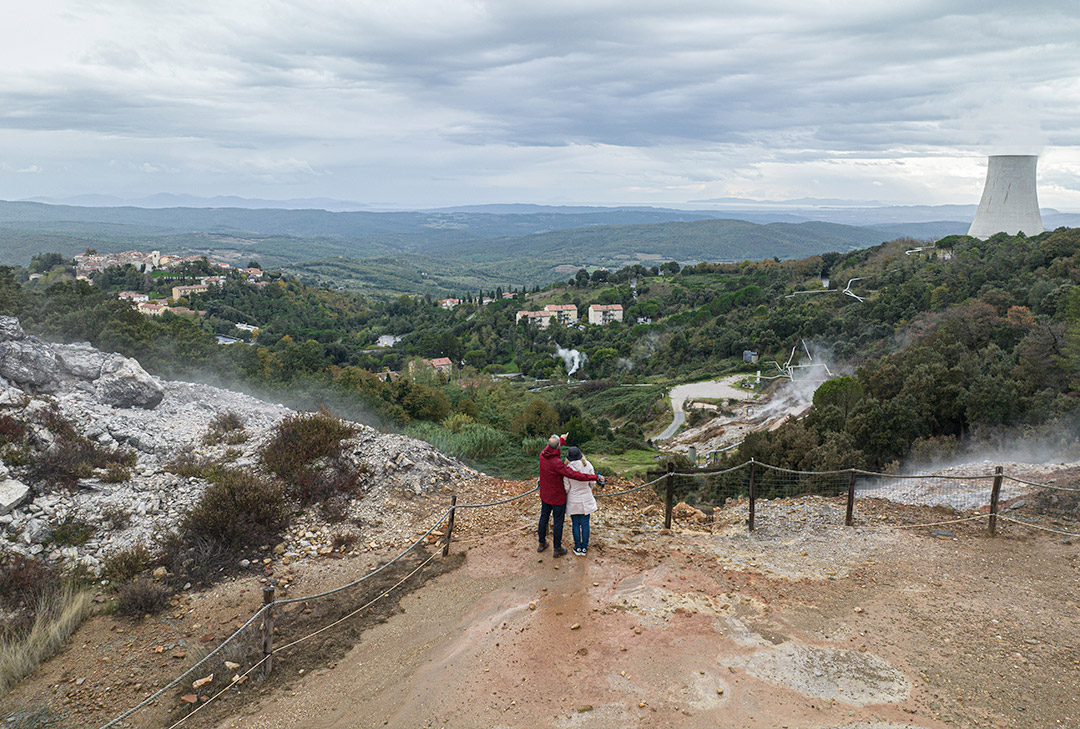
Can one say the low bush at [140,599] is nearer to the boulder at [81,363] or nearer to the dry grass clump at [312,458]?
the dry grass clump at [312,458]

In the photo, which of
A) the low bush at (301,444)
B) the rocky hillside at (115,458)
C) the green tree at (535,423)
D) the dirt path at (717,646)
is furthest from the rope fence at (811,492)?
the green tree at (535,423)

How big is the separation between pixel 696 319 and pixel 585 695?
62599 millimetres

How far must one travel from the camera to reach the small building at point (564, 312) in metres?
79.6

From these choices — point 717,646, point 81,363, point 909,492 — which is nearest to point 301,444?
point 81,363

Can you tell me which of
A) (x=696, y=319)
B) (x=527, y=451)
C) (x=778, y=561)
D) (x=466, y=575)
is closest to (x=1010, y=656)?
(x=778, y=561)

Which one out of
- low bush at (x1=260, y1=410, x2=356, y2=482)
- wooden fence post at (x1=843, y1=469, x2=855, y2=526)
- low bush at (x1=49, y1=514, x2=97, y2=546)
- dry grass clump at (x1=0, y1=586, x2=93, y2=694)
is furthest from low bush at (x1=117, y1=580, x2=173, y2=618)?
wooden fence post at (x1=843, y1=469, x2=855, y2=526)

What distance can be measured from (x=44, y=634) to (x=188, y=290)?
235 feet

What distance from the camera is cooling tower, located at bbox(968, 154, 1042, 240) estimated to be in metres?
44.8

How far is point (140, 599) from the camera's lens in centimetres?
630

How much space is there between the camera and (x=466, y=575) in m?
6.99

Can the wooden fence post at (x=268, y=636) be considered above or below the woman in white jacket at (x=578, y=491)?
below

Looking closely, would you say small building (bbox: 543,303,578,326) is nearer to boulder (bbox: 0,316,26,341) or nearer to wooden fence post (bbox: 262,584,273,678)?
boulder (bbox: 0,316,26,341)

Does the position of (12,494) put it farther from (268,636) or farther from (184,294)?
(184,294)

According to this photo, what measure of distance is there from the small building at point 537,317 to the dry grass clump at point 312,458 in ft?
216
